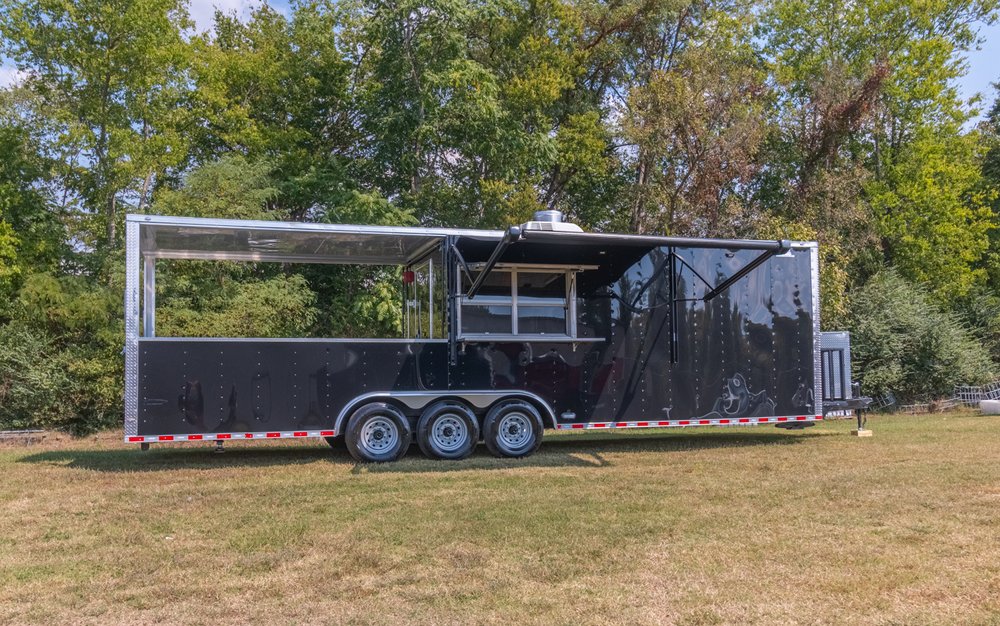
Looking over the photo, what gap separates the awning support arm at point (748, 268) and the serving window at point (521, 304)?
1916 millimetres

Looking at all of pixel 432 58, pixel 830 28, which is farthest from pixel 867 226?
pixel 432 58

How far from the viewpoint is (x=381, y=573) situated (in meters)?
5.14

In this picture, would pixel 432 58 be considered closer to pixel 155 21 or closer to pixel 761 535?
pixel 155 21

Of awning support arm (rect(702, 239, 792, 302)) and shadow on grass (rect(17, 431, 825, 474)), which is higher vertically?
awning support arm (rect(702, 239, 792, 302))

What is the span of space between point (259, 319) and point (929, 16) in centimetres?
2449

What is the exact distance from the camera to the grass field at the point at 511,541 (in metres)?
4.50

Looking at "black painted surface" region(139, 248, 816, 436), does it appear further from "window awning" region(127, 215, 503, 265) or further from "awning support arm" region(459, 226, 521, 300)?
"window awning" region(127, 215, 503, 265)

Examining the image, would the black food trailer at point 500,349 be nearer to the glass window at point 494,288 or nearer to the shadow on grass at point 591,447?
the glass window at point 494,288

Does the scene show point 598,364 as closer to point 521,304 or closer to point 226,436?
point 521,304

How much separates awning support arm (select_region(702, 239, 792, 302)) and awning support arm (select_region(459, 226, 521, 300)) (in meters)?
3.07

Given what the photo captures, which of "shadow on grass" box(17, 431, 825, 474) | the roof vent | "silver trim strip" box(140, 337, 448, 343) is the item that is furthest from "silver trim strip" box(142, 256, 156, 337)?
the roof vent

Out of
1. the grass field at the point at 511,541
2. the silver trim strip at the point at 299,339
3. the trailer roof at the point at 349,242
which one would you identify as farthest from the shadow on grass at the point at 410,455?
the trailer roof at the point at 349,242

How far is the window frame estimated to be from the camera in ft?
34.7

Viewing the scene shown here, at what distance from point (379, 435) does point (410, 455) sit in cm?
94
